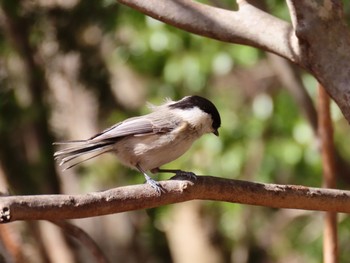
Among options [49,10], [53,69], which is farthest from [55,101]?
[49,10]

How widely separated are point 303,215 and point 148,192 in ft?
10.1

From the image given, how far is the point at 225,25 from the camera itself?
7.26 feet

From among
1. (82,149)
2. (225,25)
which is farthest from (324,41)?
(82,149)

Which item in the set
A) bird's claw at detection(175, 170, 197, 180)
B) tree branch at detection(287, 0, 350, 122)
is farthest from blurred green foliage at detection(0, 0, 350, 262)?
tree branch at detection(287, 0, 350, 122)

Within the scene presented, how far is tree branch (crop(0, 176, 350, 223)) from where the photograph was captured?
5.57 ft

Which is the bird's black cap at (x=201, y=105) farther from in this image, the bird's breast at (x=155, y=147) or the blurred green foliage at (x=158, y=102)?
the blurred green foliage at (x=158, y=102)

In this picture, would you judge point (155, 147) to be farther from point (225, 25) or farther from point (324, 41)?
point (324, 41)

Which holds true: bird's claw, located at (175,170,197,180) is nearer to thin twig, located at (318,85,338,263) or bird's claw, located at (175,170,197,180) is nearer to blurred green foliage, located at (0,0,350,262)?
thin twig, located at (318,85,338,263)

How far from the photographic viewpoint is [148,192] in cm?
191

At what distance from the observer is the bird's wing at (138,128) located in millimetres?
2492

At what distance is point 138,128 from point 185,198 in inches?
21.9

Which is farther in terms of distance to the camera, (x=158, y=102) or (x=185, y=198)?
(x=158, y=102)

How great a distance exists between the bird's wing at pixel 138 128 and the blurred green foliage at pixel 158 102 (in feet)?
3.28

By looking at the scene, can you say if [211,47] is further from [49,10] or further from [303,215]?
[303,215]
